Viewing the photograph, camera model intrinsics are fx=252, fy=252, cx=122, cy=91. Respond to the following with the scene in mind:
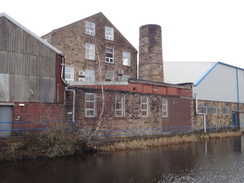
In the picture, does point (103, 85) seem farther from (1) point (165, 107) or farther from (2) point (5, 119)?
(2) point (5, 119)

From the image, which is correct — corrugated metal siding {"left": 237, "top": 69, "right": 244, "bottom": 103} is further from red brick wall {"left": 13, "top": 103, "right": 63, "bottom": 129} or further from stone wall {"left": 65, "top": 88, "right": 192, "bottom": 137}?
red brick wall {"left": 13, "top": 103, "right": 63, "bottom": 129}

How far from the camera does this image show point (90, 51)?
25.2 metres

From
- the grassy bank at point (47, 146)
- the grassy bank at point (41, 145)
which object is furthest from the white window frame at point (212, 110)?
the grassy bank at point (41, 145)

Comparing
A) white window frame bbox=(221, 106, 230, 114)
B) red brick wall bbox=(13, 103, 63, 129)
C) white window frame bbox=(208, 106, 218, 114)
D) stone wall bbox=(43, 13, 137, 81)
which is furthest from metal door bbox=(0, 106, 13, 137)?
white window frame bbox=(221, 106, 230, 114)

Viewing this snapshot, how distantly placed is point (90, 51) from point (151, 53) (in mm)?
6189

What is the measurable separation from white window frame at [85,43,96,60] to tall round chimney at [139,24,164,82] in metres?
5.16

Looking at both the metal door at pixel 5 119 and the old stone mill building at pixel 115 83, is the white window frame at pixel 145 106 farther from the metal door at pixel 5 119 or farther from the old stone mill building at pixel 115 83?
the metal door at pixel 5 119

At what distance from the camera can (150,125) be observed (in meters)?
19.7

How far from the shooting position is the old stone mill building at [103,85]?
45.4ft

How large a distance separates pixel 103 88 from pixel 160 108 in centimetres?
572

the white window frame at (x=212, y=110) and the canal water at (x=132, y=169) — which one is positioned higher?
the white window frame at (x=212, y=110)

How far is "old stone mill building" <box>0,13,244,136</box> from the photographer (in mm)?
13836

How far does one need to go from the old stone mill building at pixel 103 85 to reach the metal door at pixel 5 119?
1.9 inches

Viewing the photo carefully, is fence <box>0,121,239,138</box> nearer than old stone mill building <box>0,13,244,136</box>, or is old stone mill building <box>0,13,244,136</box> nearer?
fence <box>0,121,239,138</box>
